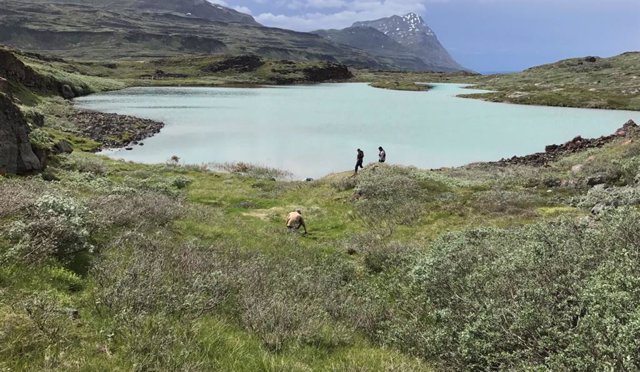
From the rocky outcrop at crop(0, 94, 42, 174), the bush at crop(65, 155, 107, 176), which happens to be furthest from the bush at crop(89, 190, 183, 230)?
the bush at crop(65, 155, 107, 176)

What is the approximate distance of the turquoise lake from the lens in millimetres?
51938

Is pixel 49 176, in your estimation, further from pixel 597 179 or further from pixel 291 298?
pixel 597 179

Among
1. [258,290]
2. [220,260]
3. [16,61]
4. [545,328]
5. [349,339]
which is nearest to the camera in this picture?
[545,328]

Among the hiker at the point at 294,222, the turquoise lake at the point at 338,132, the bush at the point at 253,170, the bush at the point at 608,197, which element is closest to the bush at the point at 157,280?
the hiker at the point at 294,222

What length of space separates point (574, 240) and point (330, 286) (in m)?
6.09

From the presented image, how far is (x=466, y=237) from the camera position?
583 inches

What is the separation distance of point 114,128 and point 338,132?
34.1 m

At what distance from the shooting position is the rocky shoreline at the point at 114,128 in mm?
58469

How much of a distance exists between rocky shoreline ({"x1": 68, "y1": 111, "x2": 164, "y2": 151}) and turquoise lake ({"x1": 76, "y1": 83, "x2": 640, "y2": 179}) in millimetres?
2386

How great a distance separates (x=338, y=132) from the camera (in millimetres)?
67438

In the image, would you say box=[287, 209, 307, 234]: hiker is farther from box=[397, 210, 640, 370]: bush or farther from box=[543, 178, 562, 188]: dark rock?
box=[543, 178, 562, 188]: dark rock

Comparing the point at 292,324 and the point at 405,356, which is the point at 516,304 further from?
the point at 292,324

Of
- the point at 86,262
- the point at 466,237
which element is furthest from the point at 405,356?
the point at 466,237

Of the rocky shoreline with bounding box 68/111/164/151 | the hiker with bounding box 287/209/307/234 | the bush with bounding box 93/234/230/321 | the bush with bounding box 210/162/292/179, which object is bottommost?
the bush with bounding box 210/162/292/179
